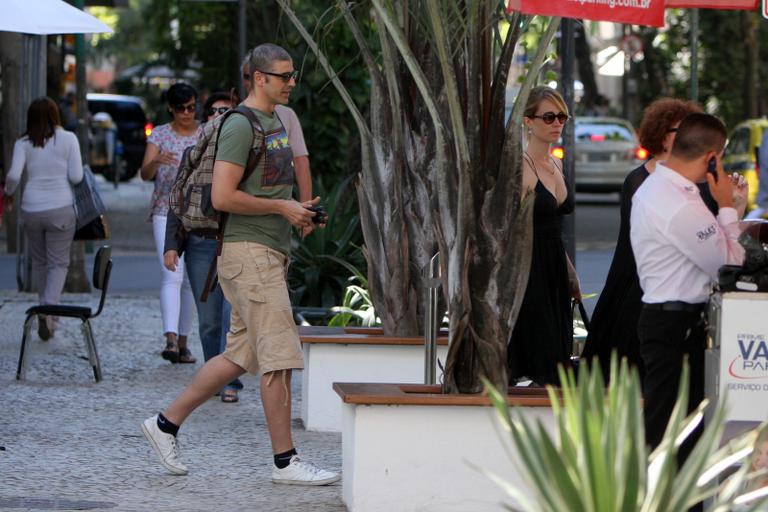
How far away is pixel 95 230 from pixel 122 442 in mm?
3678

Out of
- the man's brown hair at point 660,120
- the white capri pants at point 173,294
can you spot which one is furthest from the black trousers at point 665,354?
the white capri pants at point 173,294

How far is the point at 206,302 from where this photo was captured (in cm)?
899

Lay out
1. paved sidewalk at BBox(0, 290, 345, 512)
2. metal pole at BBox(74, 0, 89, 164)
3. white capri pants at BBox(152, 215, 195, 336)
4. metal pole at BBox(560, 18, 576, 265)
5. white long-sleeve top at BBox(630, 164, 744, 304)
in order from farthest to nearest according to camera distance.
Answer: metal pole at BBox(74, 0, 89, 164) → white capri pants at BBox(152, 215, 195, 336) → metal pole at BBox(560, 18, 576, 265) → paved sidewalk at BBox(0, 290, 345, 512) → white long-sleeve top at BBox(630, 164, 744, 304)

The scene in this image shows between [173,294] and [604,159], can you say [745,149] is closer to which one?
[604,159]

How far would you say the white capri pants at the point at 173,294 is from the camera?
10320 mm

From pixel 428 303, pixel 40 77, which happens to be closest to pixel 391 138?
pixel 428 303

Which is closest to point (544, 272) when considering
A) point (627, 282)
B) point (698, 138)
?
point (627, 282)

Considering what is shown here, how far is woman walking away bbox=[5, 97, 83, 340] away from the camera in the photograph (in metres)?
11.0

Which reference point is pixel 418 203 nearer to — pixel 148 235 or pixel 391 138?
pixel 391 138

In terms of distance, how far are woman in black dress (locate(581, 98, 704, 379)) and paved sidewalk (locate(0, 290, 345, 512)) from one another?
1321mm

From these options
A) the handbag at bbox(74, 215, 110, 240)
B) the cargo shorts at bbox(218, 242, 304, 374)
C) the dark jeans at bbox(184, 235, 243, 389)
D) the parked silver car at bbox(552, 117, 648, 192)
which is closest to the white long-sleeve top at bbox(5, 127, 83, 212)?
the handbag at bbox(74, 215, 110, 240)

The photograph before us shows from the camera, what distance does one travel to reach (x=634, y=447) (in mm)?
4066

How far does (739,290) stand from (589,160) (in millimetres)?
24297

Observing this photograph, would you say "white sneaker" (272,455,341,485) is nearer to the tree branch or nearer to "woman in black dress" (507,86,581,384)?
"woman in black dress" (507,86,581,384)
